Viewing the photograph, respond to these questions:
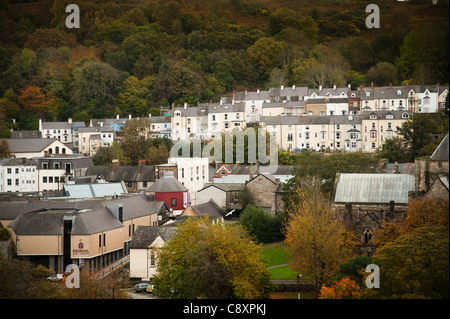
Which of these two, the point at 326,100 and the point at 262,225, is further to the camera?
the point at 326,100

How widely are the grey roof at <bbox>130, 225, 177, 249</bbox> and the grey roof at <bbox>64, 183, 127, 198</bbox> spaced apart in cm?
1320

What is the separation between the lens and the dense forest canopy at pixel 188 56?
91.9m

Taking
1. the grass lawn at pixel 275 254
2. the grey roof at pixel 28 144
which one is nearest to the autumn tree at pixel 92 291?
the grass lawn at pixel 275 254

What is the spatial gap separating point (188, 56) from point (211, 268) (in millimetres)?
73480

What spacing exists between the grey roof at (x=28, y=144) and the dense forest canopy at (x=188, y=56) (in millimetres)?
Result: 6286

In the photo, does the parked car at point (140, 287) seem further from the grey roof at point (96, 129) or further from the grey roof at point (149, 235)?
the grey roof at point (96, 129)

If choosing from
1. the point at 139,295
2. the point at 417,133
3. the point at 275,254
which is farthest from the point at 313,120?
the point at 139,295

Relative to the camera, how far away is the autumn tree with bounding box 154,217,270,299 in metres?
30.0

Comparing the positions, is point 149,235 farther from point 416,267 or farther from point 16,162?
point 16,162

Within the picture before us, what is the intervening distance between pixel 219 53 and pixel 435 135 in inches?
1777

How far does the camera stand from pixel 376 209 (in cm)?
3909

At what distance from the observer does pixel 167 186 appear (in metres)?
55.3
